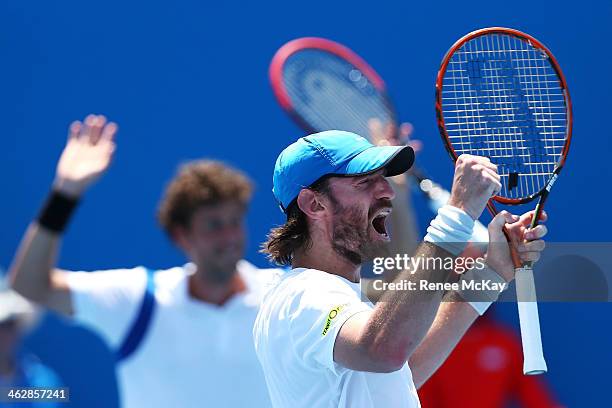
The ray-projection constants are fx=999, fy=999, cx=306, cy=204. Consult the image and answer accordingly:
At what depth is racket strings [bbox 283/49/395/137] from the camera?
10.2 feet

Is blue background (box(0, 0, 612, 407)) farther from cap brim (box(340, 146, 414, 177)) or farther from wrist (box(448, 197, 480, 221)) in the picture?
wrist (box(448, 197, 480, 221))

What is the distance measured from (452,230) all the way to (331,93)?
1628 mm

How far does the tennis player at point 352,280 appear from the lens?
5.29 ft

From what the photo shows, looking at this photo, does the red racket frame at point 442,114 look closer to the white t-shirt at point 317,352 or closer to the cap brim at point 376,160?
the cap brim at point 376,160

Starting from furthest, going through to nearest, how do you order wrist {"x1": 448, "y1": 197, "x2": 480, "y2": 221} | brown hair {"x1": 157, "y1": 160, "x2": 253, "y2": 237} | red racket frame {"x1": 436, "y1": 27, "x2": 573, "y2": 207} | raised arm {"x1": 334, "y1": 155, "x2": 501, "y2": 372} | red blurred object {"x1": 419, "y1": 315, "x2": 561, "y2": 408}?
red blurred object {"x1": 419, "y1": 315, "x2": 561, "y2": 408}
brown hair {"x1": 157, "y1": 160, "x2": 253, "y2": 237}
red racket frame {"x1": 436, "y1": 27, "x2": 573, "y2": 207}
wrist {"x1": 448, "y1": 197, "x2": 480, "y2": 221}
raised arm {"x1": 334, "y1": 155, "x2": 501, "y2": 372}

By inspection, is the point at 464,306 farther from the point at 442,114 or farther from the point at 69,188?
the point at 69,188

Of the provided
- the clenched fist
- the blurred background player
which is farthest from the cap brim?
the blurred background player

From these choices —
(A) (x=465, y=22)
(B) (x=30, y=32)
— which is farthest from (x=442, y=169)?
(B) (x=30, y=32)

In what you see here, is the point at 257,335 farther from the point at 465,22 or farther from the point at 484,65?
the point at 465,22

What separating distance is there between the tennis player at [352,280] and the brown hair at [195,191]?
101 centimetres

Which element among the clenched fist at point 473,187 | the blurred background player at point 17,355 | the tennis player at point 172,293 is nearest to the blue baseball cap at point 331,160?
the clenched fist at point 473,187

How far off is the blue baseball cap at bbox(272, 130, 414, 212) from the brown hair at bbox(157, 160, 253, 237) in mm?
1065

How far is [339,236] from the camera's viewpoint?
192cm

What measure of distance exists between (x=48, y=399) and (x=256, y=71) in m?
1.19
